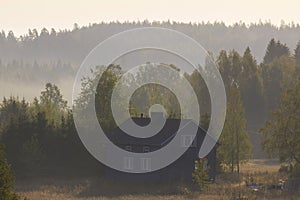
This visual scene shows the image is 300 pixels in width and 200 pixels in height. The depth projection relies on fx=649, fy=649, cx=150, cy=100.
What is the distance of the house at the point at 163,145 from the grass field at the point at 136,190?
1.71 metres

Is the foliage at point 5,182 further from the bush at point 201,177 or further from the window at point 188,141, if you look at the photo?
the window at point 188,141

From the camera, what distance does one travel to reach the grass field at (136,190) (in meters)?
51.7

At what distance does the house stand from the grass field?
1710 millimetres

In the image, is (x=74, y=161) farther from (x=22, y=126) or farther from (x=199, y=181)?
(x=199, y=181)

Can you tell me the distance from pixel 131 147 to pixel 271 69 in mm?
63631

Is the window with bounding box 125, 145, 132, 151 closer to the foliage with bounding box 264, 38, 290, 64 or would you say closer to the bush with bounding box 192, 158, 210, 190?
the bush with bounding box 192, 158, 210, 190

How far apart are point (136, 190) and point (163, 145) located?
6.24 metres

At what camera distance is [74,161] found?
6775 centimetres

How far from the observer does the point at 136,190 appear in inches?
2280

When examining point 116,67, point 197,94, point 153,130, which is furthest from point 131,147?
point 197,94

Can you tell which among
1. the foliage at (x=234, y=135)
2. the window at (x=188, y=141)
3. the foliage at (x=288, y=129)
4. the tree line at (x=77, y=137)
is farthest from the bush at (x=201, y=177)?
the foliage at (x=234, y=135)

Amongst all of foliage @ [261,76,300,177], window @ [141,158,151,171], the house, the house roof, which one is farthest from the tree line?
window @ [141,158,151,171]

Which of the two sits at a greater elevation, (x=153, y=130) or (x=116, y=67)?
(x=116, y=67)

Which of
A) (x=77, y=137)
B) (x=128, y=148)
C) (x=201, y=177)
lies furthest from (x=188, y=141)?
(x=77, y=137)
